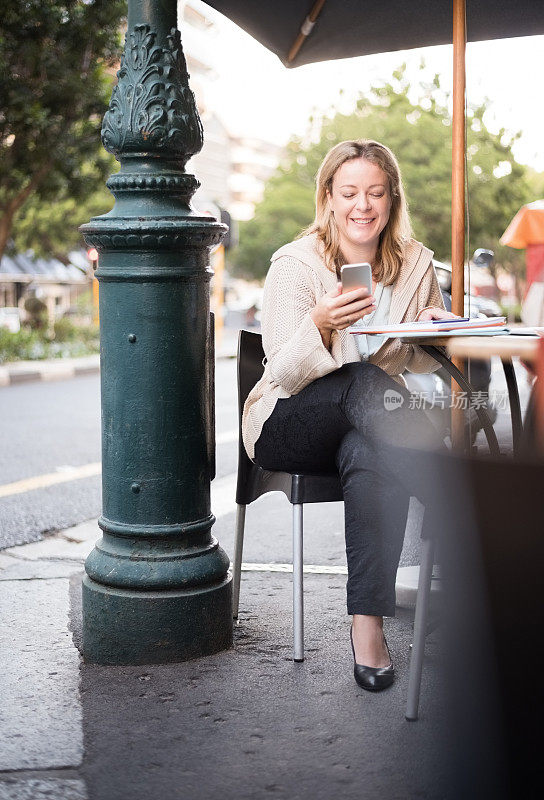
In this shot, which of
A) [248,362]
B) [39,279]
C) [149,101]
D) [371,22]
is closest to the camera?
[149,101]

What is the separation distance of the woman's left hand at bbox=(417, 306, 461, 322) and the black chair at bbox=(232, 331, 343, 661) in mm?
564

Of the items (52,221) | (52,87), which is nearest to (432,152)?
(52,221)

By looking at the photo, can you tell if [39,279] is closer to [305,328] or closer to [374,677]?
[305,328]

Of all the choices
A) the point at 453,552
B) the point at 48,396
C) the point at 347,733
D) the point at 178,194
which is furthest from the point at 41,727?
the point at 48,396

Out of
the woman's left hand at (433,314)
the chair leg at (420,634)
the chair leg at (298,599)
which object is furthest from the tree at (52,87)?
the chair leg at (420,634)

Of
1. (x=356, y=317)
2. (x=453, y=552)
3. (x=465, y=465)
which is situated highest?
(x=356, y=317)

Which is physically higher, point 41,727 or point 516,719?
point 516,719

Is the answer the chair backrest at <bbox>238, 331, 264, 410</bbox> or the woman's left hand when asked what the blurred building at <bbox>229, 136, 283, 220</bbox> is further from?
the woman's left hand

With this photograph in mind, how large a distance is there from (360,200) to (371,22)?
984 mm

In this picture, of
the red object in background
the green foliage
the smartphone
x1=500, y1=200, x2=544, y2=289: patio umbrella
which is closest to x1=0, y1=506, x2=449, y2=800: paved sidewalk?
the smartphone

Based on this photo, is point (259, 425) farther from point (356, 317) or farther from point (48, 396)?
point (48, 396)

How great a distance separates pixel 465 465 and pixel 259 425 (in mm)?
1399

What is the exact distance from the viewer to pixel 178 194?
125 inches

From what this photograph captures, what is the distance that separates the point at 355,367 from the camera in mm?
3082
